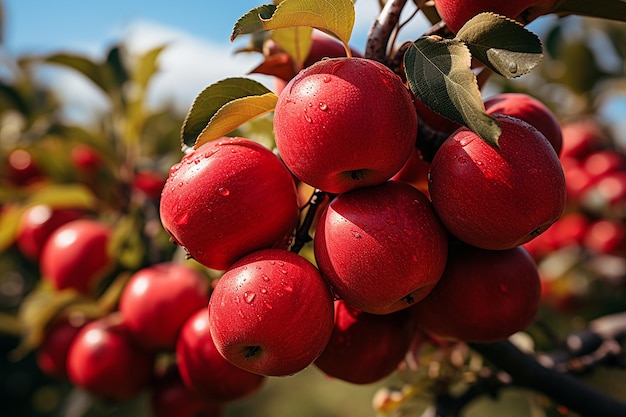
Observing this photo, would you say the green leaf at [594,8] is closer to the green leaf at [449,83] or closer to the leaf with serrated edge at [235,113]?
the green leaf at [449,83]

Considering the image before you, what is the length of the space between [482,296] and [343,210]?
23cm

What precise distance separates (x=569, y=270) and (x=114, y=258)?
204 centimetres

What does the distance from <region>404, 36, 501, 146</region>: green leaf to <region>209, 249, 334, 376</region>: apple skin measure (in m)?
0.25

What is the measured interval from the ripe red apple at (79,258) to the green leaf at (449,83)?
126 centimetres

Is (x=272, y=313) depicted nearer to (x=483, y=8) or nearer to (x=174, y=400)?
(x=483, y=8)

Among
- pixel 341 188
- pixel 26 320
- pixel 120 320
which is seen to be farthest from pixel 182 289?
pixel 341 188

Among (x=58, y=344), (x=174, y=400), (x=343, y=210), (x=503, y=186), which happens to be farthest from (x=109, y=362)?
(x=503, y=186)

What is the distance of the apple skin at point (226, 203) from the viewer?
2.31ft

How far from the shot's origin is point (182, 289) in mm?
1327

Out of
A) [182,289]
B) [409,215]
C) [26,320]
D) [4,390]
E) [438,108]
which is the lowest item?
[4,390]

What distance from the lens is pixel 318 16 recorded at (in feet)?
2.44

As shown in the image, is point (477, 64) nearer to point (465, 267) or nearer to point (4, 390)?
point (465, 267)

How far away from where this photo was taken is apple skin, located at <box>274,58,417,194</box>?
65 centimetres

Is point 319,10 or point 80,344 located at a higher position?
point 319,10
